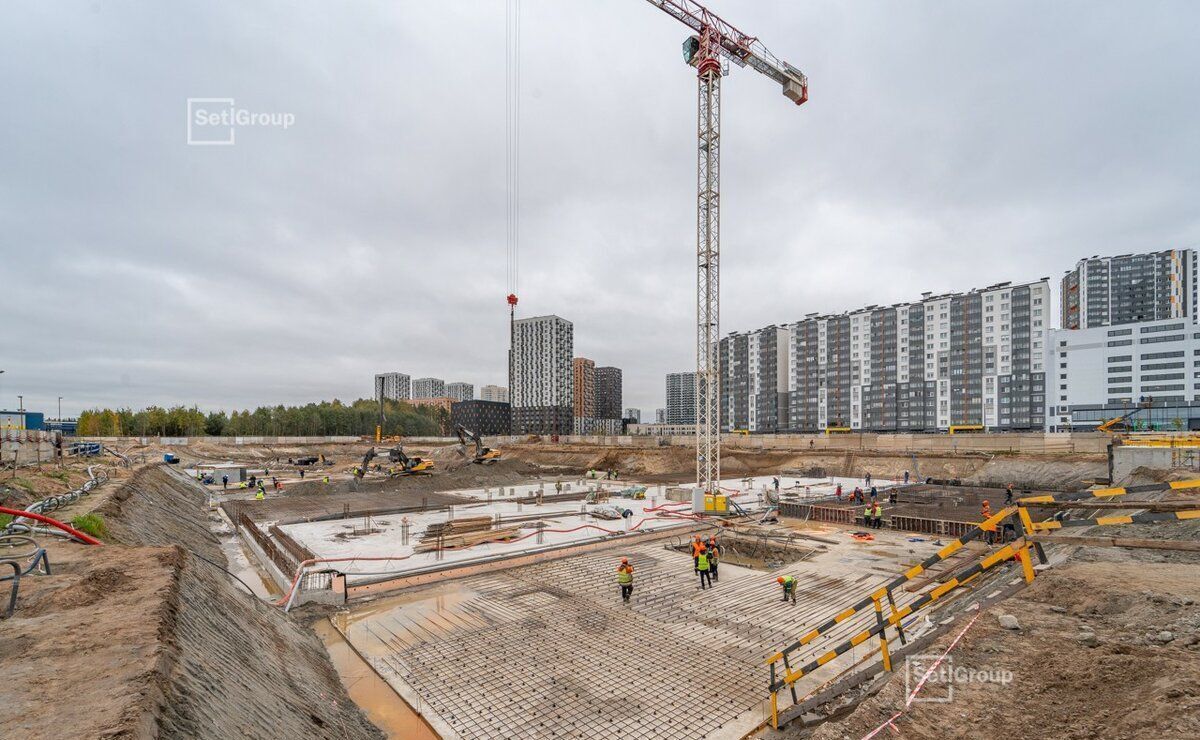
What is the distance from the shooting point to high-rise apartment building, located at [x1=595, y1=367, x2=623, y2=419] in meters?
177

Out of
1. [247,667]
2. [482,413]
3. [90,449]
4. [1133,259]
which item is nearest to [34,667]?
[247,667]

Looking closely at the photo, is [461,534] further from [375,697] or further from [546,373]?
[546,373]

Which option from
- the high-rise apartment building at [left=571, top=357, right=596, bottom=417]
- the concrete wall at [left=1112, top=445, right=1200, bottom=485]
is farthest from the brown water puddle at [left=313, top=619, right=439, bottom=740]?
the high-rise apartment building at [left=571, top=357, right=596, bottom=417]

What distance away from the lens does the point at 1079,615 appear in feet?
24.2

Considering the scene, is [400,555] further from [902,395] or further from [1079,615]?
[902,395]

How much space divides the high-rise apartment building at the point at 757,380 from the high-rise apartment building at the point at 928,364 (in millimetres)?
3903

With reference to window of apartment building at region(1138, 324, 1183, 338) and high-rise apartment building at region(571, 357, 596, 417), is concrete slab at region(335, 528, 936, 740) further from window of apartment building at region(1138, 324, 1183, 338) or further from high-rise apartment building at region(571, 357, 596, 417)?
high-rise apartment building at region(571, 357, 596, 417)

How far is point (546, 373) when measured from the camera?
433 feet

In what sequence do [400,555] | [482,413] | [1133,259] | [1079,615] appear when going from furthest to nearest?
[482,413], [1133,259], [400,555], [1079,615]

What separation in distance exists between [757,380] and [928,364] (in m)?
33.7

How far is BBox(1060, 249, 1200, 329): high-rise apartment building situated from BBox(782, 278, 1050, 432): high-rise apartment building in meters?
51.1

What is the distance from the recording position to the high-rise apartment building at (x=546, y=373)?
130 m

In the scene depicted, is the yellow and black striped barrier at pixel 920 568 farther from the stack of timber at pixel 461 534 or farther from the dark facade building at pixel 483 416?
the dark facade building at pixel 483 416

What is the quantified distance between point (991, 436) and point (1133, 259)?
10150cm
